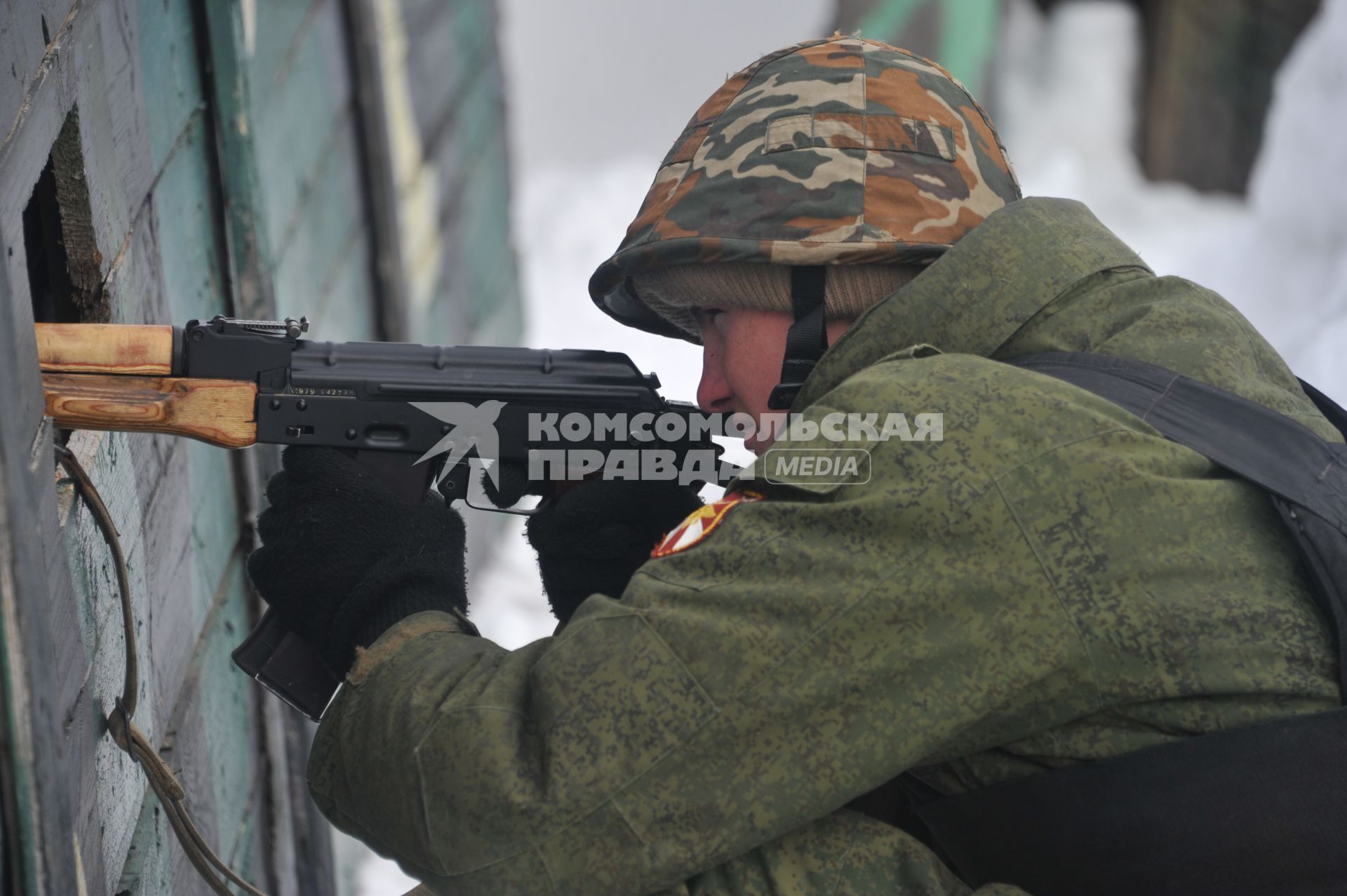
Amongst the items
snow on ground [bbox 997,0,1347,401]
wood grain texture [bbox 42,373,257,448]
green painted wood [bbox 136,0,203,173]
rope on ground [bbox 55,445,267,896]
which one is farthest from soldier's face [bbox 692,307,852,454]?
snow on ground [bbox 997,0,1347,401]

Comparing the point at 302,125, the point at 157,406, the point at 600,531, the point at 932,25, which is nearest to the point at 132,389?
the point at 157,406

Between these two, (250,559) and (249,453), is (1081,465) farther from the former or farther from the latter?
(249,453)

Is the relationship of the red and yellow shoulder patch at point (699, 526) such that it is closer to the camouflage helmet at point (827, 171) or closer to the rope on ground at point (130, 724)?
the camouflage helmet at point (827, 171)

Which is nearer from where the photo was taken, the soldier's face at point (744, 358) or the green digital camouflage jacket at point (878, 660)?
the green digital camouflage jacket at point (878, 660)

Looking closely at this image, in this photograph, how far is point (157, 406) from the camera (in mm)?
1633

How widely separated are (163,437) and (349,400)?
388 mm

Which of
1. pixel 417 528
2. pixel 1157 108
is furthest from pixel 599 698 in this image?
pixel 1157 108

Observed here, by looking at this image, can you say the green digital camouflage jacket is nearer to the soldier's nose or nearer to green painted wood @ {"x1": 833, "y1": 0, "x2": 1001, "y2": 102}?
the soldier's nose

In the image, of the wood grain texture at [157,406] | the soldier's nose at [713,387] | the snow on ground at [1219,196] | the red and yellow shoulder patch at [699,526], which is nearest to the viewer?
the red and yellow shoulder patch at [699,526]

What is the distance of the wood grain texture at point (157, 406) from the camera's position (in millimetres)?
1522

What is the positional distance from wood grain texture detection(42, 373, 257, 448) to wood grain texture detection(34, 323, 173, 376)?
0.03 ft

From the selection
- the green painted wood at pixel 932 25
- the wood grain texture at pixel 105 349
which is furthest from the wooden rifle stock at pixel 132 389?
the green painted wood at pixel 932 25

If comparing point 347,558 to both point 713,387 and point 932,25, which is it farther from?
point 932,25

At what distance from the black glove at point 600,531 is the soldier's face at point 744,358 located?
149 mm
